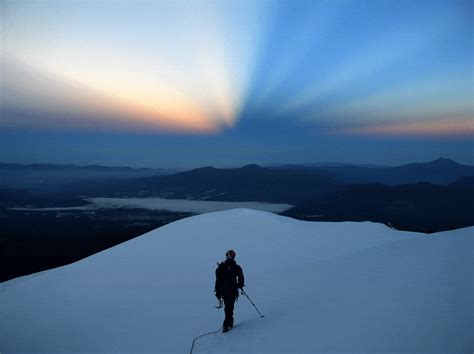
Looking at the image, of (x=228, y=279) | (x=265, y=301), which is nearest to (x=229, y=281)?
(x=228, y=279)

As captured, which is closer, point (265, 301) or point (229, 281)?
point (229, 281)

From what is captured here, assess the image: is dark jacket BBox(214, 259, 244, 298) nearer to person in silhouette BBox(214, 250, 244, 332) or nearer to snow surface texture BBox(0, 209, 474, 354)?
person in silhouette BBox(214, 250, 244, 332)

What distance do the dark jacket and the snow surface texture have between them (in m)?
0.92

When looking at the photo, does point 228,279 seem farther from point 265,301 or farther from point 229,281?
point 265,301

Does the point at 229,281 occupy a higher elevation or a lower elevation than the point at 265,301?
higher

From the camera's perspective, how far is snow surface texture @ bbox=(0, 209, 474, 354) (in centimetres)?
661

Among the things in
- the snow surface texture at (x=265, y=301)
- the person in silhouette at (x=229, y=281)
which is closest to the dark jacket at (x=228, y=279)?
the person in silhouette at (x=229, y=281)

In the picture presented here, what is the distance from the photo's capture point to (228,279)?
7793 mm

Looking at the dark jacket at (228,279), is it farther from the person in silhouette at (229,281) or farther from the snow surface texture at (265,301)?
the snow surface texture at (265,301)

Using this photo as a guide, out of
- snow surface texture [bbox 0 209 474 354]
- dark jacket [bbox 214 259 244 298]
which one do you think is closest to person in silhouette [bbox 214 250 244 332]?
dark jacket [bbox 214 259 244 298]

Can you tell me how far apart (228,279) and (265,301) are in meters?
2.79

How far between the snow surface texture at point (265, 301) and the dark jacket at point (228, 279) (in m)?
0.92

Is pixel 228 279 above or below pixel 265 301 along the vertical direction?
above

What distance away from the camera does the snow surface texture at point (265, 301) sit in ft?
21.7
